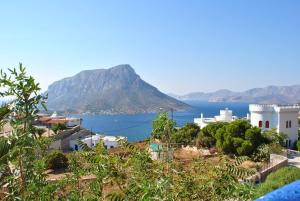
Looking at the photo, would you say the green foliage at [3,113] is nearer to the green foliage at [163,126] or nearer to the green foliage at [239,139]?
the green foliage at [163,126]

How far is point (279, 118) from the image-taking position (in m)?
34.8

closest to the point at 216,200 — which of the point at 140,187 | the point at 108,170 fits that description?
the point at 140,187

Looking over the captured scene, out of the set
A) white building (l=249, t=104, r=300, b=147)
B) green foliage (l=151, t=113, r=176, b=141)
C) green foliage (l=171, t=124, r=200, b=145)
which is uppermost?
green foliage (l=151, t=113, r=176, b=141)

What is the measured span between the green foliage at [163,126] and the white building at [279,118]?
3129 centimetres

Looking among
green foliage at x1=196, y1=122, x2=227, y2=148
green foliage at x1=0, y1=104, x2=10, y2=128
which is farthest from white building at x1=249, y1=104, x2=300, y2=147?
green foliage at x1=0, y1=104, x2=10, y2=128

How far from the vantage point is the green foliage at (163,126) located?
5.09 m

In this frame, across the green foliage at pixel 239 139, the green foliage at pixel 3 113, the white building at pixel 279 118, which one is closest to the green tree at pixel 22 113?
the green foliage at pixel 3 113

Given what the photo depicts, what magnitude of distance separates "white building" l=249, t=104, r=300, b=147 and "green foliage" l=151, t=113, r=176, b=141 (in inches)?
1232

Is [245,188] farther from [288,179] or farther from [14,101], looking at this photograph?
[288,179]

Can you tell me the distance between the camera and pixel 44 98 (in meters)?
3.65

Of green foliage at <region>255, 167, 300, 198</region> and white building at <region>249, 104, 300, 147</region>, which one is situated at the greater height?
white building at <region>249, 104, 300, 147</region>

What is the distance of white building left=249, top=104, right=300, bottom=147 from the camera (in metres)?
34.8

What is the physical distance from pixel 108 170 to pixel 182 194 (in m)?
0.76

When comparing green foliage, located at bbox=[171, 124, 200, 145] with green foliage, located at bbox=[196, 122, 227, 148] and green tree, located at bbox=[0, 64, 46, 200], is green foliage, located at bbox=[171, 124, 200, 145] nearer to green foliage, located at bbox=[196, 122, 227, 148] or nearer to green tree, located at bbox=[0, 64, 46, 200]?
green foliage, located at bbox=[196, 122, 227, 148]
